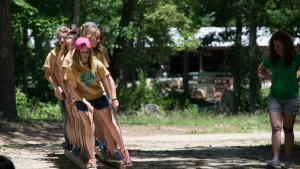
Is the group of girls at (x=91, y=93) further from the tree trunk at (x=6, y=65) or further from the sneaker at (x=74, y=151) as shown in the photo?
the tree trunk at (x=6, y=65)

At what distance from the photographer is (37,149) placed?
12.8 metres

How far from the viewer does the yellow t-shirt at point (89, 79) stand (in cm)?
911

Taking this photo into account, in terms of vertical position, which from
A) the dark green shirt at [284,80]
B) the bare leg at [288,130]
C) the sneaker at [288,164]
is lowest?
the sneaker at [288,164]

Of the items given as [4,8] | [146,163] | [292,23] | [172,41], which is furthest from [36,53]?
[146,163]

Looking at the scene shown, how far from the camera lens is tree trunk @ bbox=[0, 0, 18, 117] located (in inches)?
722

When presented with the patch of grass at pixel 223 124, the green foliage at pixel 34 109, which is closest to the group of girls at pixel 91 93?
the patch of grass at pixel 223 124

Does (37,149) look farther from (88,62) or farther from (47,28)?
(47,28)

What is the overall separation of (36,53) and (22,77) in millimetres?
2652

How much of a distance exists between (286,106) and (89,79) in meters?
2.59

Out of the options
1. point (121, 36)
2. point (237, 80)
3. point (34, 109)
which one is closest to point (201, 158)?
point (34, 109)

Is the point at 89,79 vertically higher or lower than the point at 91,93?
higher

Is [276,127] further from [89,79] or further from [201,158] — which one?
[89,79]

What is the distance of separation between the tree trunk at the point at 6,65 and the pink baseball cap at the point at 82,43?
9.64m

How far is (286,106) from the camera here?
967 cm
